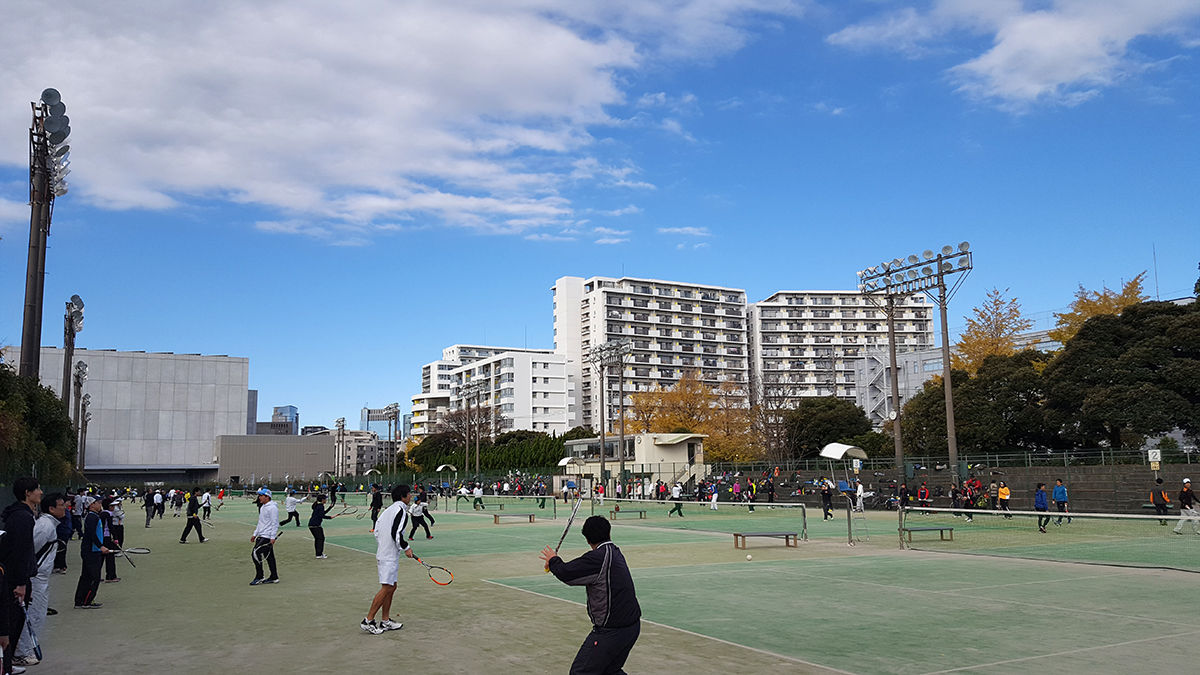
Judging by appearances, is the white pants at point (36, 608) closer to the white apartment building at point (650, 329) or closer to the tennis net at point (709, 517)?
the tennis net at point (709, 517)

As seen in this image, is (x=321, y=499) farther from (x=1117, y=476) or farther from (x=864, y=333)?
(x=864, y=333)

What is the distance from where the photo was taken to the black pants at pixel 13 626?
6.69m

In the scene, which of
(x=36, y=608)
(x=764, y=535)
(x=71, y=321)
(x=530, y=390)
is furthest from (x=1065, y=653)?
(x=530, y=390)

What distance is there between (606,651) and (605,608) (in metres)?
0.29

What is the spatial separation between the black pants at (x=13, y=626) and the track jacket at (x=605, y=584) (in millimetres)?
4074

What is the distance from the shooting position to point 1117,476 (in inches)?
1485

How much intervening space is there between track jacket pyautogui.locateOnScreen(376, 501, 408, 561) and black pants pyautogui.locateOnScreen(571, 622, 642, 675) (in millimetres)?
5201

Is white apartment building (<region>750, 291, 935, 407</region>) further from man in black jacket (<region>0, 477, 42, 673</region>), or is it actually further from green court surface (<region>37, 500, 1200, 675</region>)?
man in black jacket (<region>0, 477, 42, 673</region>)

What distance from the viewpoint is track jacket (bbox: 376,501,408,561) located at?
11.0 meters

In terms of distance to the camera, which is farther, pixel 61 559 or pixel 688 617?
pixel 61 559

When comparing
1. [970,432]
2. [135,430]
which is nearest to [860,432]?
[970,432]

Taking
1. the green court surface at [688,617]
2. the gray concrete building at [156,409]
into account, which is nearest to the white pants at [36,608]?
the green court surface at [688,617]

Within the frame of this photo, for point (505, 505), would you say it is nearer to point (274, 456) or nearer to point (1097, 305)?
point (1097, 305)

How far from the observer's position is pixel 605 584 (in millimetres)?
6363
